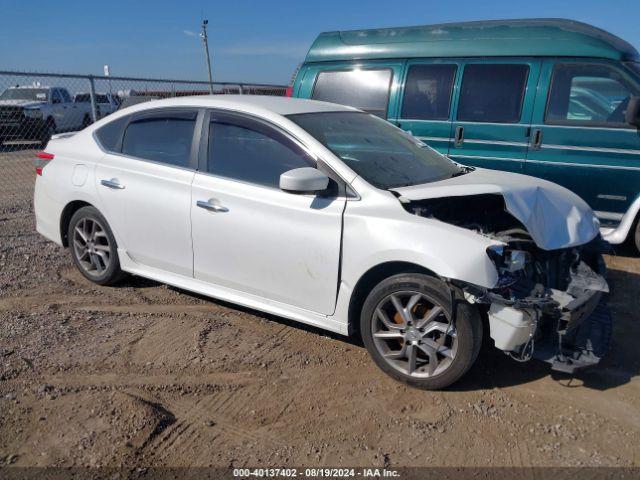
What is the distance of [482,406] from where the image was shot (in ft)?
10.3

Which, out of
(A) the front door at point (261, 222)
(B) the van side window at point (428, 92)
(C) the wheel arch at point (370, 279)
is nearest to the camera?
(C) the wheel arch at point (370, 279)

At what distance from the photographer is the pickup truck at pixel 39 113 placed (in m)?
12.4

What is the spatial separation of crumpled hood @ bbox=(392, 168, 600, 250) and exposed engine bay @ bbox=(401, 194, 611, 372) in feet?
0.36

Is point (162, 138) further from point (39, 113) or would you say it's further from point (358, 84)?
point (39, 113)

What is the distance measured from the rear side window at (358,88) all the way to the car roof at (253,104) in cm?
246

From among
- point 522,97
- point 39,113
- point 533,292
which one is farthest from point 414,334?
point 39,113

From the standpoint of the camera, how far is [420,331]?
324cm

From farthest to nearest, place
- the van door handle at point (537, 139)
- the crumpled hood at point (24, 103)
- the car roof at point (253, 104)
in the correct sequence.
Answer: the crumpled hood at point (24, 103)
the van door handle at point (537, 139)
the car roof at point (253, 104)

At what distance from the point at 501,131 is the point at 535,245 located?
118 inches

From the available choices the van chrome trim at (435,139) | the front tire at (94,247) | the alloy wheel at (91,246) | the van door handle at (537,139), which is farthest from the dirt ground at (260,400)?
the van chrome trim at (435,139)

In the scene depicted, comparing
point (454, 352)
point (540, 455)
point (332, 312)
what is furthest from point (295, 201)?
point (540, 455)

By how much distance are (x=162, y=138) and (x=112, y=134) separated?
64 cm

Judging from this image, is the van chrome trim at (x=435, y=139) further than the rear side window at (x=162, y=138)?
Yes

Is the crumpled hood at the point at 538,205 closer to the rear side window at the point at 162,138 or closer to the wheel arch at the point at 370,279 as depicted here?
the wheel arch at the point at 370,279
